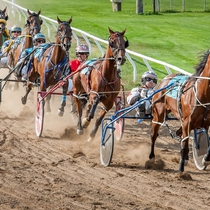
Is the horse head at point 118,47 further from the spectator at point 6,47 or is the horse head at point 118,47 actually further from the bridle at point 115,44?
the spectator at point 6,47

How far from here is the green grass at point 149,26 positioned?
22.5 meters

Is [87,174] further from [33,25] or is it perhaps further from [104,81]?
[33,25]

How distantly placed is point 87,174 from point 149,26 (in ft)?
65.9

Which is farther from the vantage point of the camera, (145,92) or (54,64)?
(54,64)

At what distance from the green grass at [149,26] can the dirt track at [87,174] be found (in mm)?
5169

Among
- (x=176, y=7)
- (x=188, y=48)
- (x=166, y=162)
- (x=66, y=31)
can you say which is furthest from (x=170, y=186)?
(x=176, y=7)

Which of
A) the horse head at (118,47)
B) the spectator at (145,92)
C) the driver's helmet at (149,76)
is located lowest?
the spectator at (145,92)

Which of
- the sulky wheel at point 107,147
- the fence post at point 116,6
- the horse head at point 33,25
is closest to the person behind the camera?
the sulky wheel at point 107,147

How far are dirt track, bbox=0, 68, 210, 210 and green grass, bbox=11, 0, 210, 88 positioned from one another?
5.17 m

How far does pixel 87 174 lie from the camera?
960 centimetres

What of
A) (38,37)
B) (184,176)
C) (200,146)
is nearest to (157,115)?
(200,146)

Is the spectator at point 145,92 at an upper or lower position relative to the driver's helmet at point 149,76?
lower

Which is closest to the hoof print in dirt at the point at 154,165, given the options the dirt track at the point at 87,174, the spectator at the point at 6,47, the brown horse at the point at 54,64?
the dirt track at the point at 87,174

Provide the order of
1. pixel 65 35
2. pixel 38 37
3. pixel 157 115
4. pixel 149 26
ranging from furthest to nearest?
pixel 149 26, pixel 38 37, pixel 65 35, pixel 157 115
